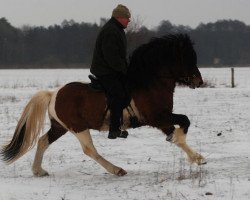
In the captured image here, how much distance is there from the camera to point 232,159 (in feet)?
24.7

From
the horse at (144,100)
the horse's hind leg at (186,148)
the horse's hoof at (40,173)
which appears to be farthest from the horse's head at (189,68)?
the horse's hoof at (40,173)

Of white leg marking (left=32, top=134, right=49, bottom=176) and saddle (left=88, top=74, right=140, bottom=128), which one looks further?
white leg marking (left=32, top=134, right=49, bottom=176)

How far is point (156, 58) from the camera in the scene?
6.94 m

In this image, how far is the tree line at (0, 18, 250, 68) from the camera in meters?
93.9

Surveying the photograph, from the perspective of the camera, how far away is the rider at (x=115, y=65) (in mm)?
6695

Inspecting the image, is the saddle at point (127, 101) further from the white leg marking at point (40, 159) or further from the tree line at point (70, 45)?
the tree line at point (70, 45)

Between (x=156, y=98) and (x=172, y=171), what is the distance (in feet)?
3.40

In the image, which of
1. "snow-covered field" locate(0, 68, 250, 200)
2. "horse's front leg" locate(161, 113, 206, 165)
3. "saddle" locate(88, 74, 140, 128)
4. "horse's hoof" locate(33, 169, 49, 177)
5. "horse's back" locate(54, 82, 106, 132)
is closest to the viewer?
"snow-covered field" locate(0, 68, 250, 200)

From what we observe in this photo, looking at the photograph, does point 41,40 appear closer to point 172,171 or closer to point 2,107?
point 2,107

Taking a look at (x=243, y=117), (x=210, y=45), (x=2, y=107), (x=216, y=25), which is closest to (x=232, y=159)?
(x=243, y=117)

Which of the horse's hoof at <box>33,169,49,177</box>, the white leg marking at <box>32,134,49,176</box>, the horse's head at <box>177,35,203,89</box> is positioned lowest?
the horse's hoof at <box>33,169,49,177</box>

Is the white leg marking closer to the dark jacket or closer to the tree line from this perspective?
the dark jacket

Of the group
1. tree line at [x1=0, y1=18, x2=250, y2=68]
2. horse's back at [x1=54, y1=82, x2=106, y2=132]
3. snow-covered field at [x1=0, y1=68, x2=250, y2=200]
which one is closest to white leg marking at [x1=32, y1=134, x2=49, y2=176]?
snow-covered field at [x1=0, y1=68, x2=250, y2=200]

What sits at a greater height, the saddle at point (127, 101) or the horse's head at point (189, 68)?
the horse's head at point (189, 68)
